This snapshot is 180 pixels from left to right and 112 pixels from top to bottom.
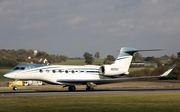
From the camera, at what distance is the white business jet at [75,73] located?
2880cm

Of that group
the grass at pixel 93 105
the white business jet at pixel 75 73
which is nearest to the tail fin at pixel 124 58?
the white business jet at pixel 75 73

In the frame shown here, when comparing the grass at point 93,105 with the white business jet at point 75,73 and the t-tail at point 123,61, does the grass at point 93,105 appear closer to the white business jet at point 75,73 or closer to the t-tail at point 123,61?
the white business jet at point 75,73

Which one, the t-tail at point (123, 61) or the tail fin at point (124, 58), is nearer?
the t-tail at point (123, 61)

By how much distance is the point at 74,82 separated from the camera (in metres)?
29.9

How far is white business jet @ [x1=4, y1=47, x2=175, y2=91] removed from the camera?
2880cm

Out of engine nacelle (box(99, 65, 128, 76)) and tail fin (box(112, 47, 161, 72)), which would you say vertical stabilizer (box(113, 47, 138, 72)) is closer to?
tail fin (box(112, 47, 161, 72))

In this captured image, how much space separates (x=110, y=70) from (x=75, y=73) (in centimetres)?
476

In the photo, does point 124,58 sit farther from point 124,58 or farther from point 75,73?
point 75,73

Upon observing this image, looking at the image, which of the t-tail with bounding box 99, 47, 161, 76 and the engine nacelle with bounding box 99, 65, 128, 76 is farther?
the t-tail with bounding box 99, 47, 161, 76

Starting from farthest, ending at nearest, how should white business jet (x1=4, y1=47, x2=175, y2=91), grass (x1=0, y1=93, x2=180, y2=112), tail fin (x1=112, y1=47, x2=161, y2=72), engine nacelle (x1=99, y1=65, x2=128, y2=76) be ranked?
tail fin (x1=112, y1=47, x2=161, y2=72) < engine nacelle (x1=99, y1=65, x2=128, y2=76) < white business jet (x1=4, y1=47, x2=175, y2=91) < grass (x1=0, y1=93, x2=180, y2=112)

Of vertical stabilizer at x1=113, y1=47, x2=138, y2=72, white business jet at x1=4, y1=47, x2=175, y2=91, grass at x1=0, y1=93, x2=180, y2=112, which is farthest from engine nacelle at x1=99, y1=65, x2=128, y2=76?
grass at x1=0, y1=93, x2=180, y2=112

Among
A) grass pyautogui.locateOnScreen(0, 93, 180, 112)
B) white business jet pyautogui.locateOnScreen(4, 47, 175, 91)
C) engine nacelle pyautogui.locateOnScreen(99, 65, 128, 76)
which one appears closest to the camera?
grass pyautogui.locateOnScreen(0, 93, 180, 112)

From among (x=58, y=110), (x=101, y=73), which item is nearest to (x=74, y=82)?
(x=101, y=73)

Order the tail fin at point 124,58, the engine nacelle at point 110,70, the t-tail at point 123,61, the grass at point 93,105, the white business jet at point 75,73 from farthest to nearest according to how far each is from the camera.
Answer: the tail fin at point 124,58, the t-tail at point 123,61, the engine nacelle at point 110,70, the white business jet at point 75,73, the grass at point 93,105
